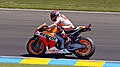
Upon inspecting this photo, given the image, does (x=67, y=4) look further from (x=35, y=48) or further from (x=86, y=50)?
(x=86, y=50)

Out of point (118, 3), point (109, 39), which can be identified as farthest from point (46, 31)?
point (118, 3)

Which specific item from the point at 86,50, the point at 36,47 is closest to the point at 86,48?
the point at 86,50

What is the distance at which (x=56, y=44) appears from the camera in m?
13.9

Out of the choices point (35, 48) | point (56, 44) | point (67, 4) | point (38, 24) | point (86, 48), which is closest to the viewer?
point (86, 48)

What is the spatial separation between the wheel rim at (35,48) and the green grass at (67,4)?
11738 mm

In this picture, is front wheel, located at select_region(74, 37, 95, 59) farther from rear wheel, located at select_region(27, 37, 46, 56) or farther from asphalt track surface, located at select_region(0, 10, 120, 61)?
rear wheel, located at select_region(27, 37, 46, 56)

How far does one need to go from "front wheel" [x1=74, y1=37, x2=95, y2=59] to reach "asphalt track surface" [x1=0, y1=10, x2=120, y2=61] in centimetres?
42

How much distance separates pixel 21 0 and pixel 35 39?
51.9ft

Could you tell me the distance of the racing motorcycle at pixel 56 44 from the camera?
13.7m

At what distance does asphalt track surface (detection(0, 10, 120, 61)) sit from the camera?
15.0 metres

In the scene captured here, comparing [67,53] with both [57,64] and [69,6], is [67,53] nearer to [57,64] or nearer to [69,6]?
[57,64]

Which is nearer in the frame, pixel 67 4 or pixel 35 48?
pixel 35 48

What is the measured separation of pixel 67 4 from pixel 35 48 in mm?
14072

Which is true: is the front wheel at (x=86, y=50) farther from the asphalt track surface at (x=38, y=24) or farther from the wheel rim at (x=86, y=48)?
the asphalt track surface at (x=38, y=24)
